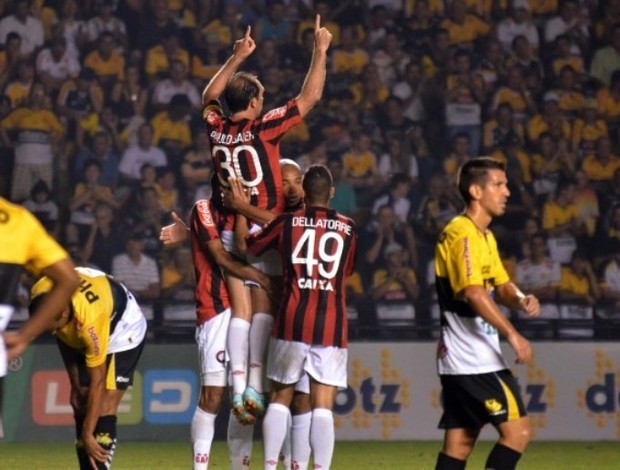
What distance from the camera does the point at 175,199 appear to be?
16.4 meters

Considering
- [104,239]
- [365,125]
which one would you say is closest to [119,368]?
[104,239]

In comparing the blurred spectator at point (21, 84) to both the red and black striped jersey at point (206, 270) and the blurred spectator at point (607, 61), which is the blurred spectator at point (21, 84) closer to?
the blurred spectator at point (607, 61)

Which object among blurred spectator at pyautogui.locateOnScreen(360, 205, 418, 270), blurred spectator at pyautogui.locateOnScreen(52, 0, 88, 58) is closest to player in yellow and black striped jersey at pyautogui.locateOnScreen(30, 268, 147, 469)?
blurred spectator at pyautogui.locateOnScreen(360, 205, 418, 270)

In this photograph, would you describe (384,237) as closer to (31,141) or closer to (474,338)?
(31,141)

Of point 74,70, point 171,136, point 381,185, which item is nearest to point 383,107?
point 381,185

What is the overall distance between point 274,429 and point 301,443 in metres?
0.19

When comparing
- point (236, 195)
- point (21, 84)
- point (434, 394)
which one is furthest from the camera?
point (21, 84)

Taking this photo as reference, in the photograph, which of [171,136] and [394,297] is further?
[171,136]

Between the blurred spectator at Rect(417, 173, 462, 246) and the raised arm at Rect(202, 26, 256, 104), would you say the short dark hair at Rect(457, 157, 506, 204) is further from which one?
the blurred spectator at Rect(417, 173, 462, 246)

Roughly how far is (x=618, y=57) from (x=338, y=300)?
427 inches

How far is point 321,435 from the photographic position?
334 inches

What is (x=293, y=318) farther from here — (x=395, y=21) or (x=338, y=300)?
A: (x=395, y=21)

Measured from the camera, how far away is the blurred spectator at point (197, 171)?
16.4m

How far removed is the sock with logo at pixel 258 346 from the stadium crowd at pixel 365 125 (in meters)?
5.81
